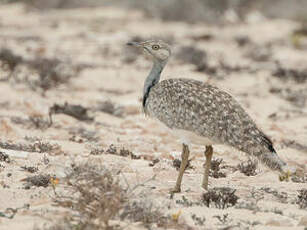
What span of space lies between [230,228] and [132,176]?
1761mm

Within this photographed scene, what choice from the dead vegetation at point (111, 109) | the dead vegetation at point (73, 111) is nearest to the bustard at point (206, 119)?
the dead vegetation at point (73, 111)

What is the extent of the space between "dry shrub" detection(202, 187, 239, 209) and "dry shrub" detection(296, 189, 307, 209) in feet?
1.93

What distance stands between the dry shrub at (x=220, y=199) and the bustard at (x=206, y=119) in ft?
1.16

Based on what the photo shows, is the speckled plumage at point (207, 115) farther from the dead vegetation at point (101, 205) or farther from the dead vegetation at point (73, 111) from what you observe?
the dead vegetation at point (73, 111)

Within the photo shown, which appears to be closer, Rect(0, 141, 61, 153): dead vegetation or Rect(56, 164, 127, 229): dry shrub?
Rect(56, 164, 127, 229): dry shrub

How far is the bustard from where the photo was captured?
5.38 meters

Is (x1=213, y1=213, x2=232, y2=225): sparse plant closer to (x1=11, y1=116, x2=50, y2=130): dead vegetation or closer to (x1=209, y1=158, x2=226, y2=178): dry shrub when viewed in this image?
(x1=209, y1=158, x2=226, y2=178): dry shrub

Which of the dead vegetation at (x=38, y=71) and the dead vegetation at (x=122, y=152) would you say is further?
the dead vegetation at (x=38, y=71)

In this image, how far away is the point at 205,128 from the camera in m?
5.43

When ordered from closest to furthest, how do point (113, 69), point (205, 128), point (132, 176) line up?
point (205, 128), point (132, 176), point (113, 69)

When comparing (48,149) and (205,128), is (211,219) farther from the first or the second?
(48,149)

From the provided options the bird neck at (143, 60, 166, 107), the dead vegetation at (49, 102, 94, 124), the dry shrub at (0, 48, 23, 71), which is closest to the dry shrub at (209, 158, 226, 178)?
the bird neck at (143, 60, 166, 107)

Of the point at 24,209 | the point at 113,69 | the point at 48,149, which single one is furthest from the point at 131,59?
the point at 24,209

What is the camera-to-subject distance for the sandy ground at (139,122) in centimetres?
518
